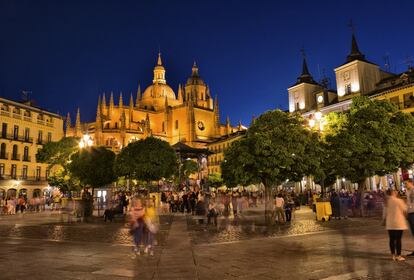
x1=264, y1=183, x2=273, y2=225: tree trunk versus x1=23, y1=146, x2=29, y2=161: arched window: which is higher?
x1=23, y1=146, x2=29, y2=161: arched window

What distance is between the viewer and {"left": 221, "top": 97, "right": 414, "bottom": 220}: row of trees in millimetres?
15547

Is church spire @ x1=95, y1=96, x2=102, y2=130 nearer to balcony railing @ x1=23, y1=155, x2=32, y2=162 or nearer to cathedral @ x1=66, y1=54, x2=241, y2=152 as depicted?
cathedral @ x1=66, y1=54, x2=241, y2=152

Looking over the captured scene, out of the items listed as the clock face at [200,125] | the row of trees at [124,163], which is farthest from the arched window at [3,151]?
the clock face at [200,125]

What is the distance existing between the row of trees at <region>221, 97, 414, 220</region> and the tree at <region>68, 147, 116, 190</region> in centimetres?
1493

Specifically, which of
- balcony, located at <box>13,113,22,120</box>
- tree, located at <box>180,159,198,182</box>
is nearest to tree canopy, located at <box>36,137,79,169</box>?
tree, located at <box>180,159,198,182</box>

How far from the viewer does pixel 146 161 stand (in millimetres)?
31094

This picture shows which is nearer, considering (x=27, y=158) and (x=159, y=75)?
(x=27, y=158)

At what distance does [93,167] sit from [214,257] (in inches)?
875

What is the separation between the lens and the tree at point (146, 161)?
30875 millimetres

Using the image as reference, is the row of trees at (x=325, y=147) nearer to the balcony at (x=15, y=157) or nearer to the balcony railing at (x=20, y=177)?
the balcony railing at (x=20, y=177)

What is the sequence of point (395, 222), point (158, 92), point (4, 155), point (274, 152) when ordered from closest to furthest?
point (395, 222)
point (274, 152)
point (4, 155)
point (158, 92)

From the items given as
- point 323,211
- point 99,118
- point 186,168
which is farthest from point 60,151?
point 99,118

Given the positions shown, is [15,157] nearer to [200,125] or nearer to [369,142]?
[369,142]

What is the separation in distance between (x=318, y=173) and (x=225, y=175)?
4397 mm
